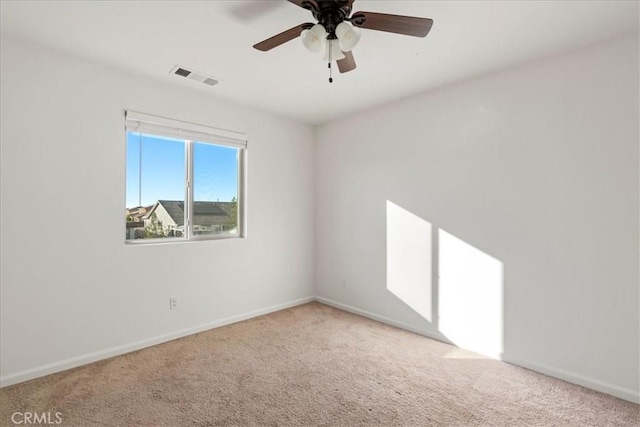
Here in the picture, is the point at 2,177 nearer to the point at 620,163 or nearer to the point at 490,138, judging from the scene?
the point at 490,138

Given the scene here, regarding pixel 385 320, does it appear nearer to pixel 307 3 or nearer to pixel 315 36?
pixel 315 36

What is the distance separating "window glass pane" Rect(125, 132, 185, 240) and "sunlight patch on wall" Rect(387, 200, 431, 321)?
2248 mm

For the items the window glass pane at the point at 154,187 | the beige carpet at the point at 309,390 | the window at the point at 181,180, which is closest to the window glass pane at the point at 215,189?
the window at the point at 181,180

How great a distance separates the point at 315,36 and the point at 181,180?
218 cm

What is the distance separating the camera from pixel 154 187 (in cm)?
305

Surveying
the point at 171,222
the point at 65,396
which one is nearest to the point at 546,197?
the point at 171,222

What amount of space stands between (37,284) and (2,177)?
0.81 meters

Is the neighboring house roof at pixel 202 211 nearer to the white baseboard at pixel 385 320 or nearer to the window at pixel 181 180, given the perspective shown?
the window at pixel 181 180

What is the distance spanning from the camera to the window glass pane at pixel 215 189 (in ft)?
11.1

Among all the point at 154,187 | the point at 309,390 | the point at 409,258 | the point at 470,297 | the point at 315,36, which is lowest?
the point at 309,390

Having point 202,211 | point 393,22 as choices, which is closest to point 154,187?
point 202,211

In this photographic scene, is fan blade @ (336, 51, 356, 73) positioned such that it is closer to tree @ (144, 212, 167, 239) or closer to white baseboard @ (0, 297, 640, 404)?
tree @ (144, 212, 167, 239)

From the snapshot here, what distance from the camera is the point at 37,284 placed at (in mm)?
2361

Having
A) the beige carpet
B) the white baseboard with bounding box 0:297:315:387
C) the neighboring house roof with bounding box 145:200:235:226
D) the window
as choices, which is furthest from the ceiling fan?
the white baseboard with bounding box 0:297:315:387
